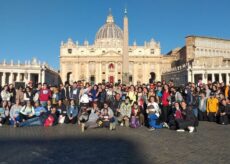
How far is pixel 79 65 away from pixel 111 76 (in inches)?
347

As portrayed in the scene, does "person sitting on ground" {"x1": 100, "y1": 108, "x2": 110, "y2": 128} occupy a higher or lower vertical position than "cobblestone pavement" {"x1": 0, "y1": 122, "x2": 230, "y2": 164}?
higher

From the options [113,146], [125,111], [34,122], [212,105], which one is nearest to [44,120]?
[34,122]

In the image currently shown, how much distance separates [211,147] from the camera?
7227 millimetres

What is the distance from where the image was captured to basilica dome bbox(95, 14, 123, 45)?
78.8 meters

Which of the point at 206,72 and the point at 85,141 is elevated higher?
the point at 206,72

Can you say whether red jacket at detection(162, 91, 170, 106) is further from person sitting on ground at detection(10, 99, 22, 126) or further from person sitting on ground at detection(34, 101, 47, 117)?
person sitting on ground at detection(10, 99, 22, 126)

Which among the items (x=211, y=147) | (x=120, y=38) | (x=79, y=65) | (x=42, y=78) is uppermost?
(x=120, y=38)

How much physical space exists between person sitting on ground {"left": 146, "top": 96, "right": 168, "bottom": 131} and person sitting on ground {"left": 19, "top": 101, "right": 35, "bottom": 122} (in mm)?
4858

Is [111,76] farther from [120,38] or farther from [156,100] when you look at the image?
[156,100]

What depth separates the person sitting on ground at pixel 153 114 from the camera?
35.0 ft

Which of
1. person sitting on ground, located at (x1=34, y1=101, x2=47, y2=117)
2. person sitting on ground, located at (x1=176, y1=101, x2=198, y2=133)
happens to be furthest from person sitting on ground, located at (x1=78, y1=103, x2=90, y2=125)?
person sitting on ground, located at (x1=176, y1=101, x2=198, y2=133)

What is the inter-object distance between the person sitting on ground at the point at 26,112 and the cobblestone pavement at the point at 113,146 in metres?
1.47

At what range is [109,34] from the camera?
80000 mm

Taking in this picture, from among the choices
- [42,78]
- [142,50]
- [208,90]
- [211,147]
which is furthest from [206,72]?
[211,147]
